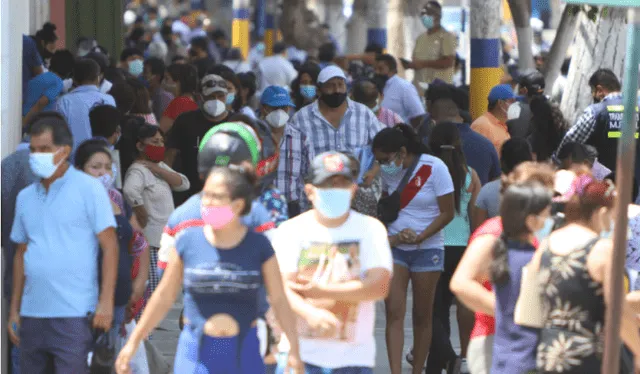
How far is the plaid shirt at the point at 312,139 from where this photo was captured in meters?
10.3

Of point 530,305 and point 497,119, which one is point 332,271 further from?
point 497,119

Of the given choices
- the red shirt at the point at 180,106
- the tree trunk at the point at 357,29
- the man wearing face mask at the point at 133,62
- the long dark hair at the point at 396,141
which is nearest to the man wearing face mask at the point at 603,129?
the long dark hair at the point at 396,141

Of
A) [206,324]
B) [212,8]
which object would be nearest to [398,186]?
[206,324]

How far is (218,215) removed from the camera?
6457mm

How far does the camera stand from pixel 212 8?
6906 centimetres

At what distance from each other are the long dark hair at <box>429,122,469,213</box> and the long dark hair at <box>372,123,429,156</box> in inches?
15.2

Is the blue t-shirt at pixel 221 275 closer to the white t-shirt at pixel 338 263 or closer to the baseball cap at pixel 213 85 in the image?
the white t-shirt at pixel 338 263

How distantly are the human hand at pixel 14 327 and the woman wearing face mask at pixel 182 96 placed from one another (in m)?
5.64

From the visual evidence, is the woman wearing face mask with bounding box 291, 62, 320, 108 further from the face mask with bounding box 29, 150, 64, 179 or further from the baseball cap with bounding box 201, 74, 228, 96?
the face mask with bounding box 29, 150, 64, 179

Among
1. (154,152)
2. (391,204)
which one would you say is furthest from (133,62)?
(391,204)

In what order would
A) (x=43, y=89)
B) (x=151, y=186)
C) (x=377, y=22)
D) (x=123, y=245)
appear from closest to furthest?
(x=123, y=245)
(x=151, y=186)
(x=43, y=89)
(x=377, y=22)

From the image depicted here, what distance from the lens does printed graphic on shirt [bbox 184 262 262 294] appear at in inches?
256

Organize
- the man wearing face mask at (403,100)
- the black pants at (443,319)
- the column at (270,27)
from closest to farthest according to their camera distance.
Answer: the black pants at (443,319) → the man wearing face mask at (403,100) → the column at (270,27)

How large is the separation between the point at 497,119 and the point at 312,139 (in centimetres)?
240
